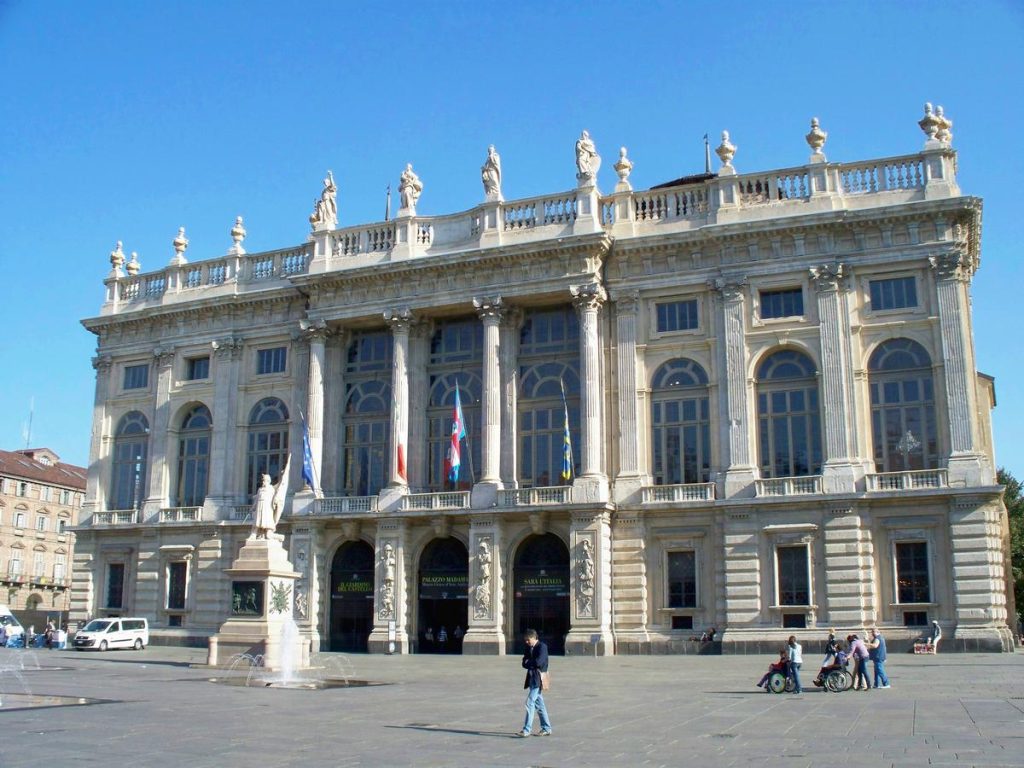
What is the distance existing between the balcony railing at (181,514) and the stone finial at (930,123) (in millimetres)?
34077

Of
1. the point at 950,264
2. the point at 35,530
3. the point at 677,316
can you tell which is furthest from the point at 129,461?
the point at 35,530

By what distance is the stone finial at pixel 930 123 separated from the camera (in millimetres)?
39062

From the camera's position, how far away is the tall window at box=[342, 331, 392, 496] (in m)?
45.4

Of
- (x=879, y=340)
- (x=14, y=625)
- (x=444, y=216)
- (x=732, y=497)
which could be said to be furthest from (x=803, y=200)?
(x=14, y=625)

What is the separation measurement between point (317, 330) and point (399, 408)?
556cm

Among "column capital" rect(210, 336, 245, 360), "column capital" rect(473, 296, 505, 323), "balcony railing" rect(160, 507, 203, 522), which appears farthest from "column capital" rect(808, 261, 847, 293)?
"balcony railing" rect(160, 507, 203, 522)

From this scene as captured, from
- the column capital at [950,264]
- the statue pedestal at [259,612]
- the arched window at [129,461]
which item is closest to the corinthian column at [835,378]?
the column capital at [950,264]

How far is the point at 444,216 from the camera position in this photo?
4562 centimetres

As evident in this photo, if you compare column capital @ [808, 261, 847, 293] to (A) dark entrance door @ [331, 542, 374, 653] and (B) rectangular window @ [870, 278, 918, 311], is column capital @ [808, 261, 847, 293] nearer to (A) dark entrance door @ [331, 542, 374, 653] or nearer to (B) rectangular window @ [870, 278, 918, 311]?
(B) rectangular window @ [870, 278, 918, 311]

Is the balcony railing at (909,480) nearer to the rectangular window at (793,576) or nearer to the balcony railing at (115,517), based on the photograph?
the rectangular window at (793,576)

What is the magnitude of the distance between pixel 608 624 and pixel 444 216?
1844 cm

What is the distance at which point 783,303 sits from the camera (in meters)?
40.4

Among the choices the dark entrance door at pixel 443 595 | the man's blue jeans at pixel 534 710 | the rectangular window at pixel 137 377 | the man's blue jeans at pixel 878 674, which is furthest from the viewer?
the rectangular window at pixel 137 377

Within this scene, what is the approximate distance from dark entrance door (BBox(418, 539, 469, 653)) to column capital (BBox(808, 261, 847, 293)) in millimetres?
17258
